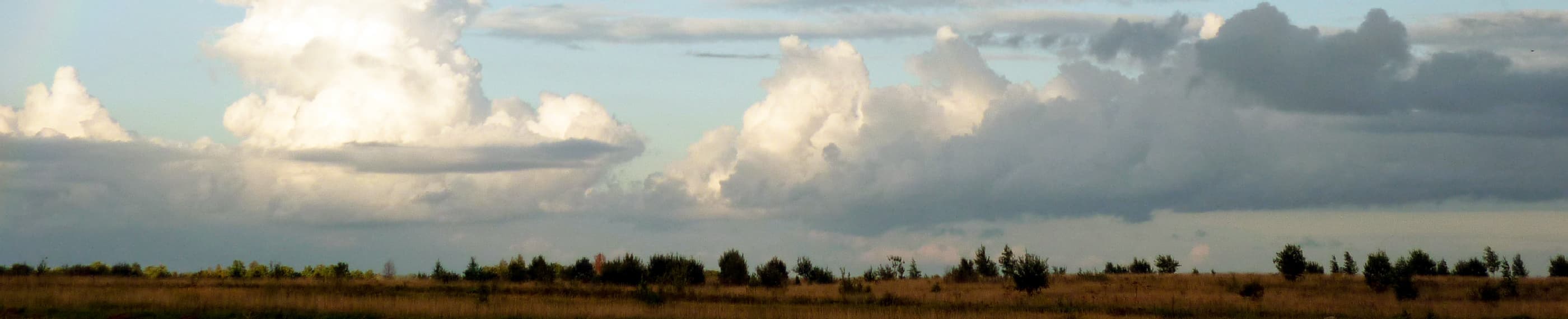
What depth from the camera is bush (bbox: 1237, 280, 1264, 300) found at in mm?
50141

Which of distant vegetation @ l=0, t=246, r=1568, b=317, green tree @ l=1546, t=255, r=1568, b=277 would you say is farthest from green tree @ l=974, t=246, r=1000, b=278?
green tree @ l=1546, t=255, r=1568, b=277

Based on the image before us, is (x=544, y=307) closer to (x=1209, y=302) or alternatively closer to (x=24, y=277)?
(x=1209, y=302)

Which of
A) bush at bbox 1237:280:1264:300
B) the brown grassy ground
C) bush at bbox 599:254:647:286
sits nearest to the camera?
the brown grassy ground

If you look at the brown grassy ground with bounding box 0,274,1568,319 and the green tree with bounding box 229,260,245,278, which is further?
the green tree with bounding box 229,260,245,278

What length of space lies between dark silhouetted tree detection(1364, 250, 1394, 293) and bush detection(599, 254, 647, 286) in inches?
1401

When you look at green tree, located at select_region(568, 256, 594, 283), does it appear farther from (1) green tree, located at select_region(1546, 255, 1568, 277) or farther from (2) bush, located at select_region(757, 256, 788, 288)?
(1) green tree, located at select_region(1546, 255, 1568, 277)

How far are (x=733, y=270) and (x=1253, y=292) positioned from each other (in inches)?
1129

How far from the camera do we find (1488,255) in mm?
63594

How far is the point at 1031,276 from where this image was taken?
54281 millimetres

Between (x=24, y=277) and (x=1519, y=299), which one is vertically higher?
(x=24, y=277)

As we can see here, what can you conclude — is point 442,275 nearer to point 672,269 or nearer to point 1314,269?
point 672,269

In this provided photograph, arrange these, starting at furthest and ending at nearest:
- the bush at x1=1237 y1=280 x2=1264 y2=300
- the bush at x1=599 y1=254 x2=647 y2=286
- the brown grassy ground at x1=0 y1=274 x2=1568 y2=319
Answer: the bush at x1=599 y1=254 x2=647 y2=286 < the bush at x1=1237 y1=280 x2=1264 y2=300 < the brown grassy ground at x1=0 y1=274 x2=1568 y2=319

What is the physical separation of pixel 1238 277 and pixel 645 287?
29.6 metres

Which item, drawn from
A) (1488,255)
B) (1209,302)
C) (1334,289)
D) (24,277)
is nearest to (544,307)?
(1209,302)
